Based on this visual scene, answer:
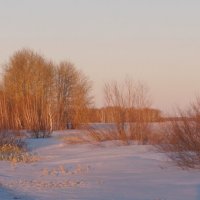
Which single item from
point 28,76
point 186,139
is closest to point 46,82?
point 28,76

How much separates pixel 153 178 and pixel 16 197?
4156 mm

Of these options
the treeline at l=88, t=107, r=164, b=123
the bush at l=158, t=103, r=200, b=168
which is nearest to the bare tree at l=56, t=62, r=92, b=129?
the treeline at l=88, t=107, r=164, b=123

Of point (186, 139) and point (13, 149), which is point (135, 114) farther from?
point (186, 139)

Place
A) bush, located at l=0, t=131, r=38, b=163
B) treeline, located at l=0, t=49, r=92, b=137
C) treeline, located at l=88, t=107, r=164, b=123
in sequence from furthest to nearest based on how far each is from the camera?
1. treeline, located at l=0, t=49, r=92, b=137
2. treeline, located at l=88, t=107, r=164, b=123
3. bush, located at l=0, t=131, r=38, b=163

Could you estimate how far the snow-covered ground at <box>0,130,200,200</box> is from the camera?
12.1 metres

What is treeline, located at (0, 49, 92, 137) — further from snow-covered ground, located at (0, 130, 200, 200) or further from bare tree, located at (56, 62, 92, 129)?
snow-covered ground, located at (0, 130, 200, 200)

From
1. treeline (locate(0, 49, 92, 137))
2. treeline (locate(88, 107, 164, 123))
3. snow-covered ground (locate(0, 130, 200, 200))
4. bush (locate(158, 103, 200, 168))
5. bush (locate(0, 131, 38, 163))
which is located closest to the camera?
snow-covered ground (locate(0, 130, 200, 200))

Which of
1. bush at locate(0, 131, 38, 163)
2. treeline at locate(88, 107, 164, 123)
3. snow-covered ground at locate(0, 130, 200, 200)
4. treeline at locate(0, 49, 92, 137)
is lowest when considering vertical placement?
snow-covered ground at locate(0, 130, 200, 200)

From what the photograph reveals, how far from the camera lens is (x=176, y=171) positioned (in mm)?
16266

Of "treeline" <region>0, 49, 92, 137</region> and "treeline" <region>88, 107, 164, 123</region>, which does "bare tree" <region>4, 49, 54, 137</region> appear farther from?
"treeline" <region>88, 107, 164, 123</region>

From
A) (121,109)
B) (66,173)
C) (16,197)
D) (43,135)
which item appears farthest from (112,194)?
(43,135)

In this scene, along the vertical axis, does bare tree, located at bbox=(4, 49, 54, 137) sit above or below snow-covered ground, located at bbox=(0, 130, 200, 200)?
above

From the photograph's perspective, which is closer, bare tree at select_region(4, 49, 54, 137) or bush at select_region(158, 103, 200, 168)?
bush at select_region(158, 103, 200, 168)

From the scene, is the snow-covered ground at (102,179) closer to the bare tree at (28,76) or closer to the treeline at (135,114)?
the treeline at (135,114)
